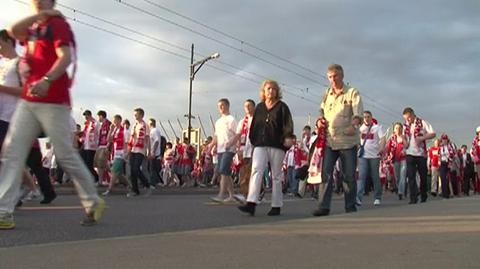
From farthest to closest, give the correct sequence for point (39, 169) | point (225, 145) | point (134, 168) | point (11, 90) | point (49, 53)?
point (134, 168) < point (225, 145) < point (39, 169) < point (11, 90) < point (49, 53)

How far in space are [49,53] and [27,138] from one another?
0.80 metres

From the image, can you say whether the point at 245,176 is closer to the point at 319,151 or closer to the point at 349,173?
the point at 319,151

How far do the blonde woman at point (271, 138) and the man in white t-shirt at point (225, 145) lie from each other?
2.86m

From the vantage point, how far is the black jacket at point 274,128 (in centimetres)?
834

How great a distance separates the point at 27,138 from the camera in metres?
5.45

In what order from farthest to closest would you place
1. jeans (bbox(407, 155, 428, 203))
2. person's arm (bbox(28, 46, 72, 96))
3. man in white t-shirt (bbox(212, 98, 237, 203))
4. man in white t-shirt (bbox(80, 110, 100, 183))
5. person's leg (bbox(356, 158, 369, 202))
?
1. man in white t-shirt (bbox(80, 110, 100, 183))
2. person's leg (bbox(356, 158, 369, 202))
3. jeans (bbox(407, 155, 428, 203))
4. man in white t-shirt (bbox(212, 98, 237, 203))
5. person's arm (bbox(28, 46, 72, 96))

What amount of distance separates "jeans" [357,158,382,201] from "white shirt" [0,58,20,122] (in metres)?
7.41

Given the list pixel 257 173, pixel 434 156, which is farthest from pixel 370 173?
pixel 434 156

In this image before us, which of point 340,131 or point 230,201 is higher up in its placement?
point 340,131

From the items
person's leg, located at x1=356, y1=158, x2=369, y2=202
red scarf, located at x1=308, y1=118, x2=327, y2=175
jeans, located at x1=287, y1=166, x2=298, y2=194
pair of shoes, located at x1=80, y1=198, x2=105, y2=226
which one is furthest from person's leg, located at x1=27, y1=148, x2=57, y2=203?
jeans, located at x1=287, y1=166, x2=298, y2=194

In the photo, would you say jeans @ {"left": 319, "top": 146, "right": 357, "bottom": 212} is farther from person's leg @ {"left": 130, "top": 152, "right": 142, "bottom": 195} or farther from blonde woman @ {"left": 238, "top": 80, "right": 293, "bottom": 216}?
Answer: person's leg @ {"left": 130, "top": 152, "right": 142, "bottom": 195}

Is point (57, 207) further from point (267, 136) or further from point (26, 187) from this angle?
point (267, 136)

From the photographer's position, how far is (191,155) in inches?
1005

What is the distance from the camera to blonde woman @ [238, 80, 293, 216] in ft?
27.2
